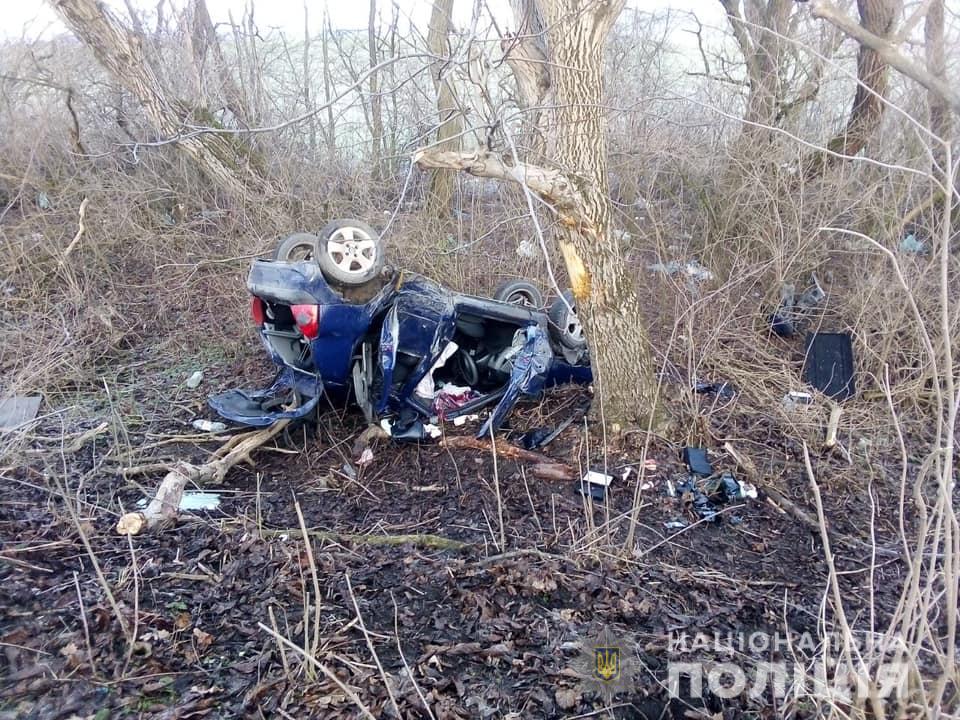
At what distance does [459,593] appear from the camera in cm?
299

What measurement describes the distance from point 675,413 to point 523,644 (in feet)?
8.36

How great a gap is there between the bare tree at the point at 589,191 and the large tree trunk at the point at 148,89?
5747mm

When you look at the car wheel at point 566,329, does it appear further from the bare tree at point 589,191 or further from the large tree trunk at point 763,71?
the large tree trunk at point 763,71

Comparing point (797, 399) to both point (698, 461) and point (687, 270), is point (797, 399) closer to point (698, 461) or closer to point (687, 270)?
point (698, 461)

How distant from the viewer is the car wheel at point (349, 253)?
422cm

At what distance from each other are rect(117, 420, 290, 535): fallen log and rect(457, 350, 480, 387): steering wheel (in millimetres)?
1421

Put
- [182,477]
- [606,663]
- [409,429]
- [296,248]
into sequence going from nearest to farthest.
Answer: [606,663], [182,477], [409,429], [296,248]

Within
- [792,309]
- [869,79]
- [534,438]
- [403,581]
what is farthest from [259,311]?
[869,79]

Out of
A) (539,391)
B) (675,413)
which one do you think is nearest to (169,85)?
(539,391)

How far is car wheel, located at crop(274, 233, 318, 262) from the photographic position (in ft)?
16.2

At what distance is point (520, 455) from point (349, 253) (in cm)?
173

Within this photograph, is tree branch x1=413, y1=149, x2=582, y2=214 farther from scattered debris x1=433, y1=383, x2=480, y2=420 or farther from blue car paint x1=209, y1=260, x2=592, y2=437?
scattered debris x1=433, y1=383, x2=480, y2=420

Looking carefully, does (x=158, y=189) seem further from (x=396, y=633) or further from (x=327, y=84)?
(x=396, y=633)

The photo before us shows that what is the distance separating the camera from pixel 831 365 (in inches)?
230
